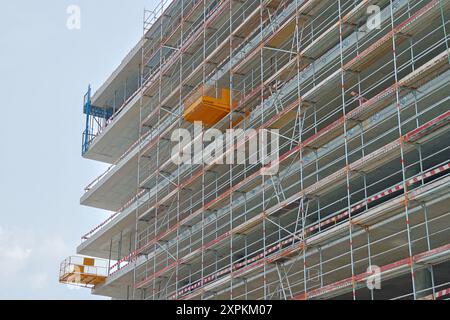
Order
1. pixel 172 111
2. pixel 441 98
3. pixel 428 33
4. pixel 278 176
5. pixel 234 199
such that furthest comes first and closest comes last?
pixel 172 111
pixel 234 199
pixel 278 176
pixel 428 33
pixel 441 98

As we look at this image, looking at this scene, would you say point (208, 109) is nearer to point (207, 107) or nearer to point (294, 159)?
point (207, 107)

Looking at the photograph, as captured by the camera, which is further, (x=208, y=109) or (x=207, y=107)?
(x=208, y=109)

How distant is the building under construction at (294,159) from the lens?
20.8 m

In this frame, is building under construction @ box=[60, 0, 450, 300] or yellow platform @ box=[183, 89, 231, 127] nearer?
building under construction @ box=[60, 0, 450, 300]

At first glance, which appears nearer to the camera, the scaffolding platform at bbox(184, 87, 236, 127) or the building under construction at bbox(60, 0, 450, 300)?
the building under construction at bbox(60, 0, 450, 300)

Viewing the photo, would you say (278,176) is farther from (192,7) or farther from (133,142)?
(133,142)

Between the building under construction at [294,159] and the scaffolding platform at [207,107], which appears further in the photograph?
the scaffolding platform at [207,107]

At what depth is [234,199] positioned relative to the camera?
1099 inches

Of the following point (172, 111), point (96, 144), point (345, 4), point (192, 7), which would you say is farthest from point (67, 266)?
point (345, 4)

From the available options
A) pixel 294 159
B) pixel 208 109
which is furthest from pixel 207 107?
pixel 294 159

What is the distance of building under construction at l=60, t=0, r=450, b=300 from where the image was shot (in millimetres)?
20750

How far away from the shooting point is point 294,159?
81.6ft

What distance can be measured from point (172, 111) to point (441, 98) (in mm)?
15238
